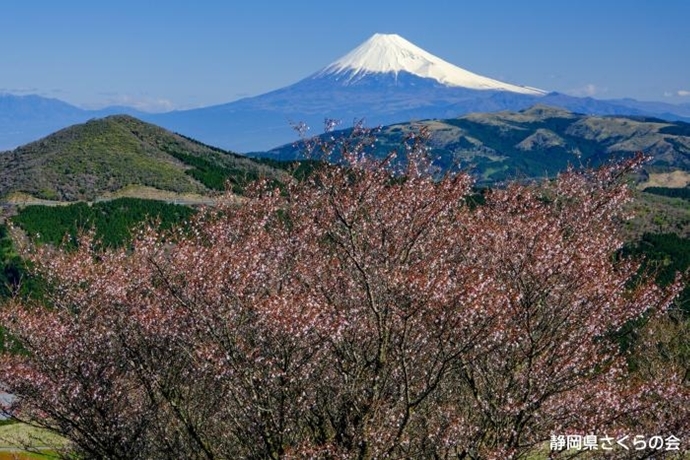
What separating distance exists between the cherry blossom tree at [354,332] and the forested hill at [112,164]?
9370 cm

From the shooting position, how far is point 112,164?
423ft

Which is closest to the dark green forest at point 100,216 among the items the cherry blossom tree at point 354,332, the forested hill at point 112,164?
the forested hill at point 112,164

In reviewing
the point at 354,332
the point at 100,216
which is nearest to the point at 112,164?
the point at 100,216

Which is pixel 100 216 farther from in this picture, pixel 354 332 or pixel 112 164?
pixel 354 332

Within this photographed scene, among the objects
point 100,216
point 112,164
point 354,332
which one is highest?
point 354,332

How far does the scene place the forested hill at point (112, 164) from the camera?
392 ft

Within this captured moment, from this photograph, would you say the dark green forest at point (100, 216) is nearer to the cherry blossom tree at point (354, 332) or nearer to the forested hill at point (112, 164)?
the forested hill at point (112, 164)

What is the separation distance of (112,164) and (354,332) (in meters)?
123

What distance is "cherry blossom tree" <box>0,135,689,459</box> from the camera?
13.2 meters

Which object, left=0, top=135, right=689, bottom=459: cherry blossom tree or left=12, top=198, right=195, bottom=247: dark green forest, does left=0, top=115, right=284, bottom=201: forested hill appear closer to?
left=12, top=198, right=195, bottom=247: dark green forest

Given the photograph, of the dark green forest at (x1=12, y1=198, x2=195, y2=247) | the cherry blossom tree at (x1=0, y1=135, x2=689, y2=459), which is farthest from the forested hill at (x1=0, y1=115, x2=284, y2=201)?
the cherry blossom tree at (x1=0, y1=135, x2=689, y2=459)

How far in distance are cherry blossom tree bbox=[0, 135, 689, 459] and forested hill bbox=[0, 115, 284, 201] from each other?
93699mm

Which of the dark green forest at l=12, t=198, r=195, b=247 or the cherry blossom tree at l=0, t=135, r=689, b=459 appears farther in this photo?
the dark green forest at l=12, t=198, r=195, b=247

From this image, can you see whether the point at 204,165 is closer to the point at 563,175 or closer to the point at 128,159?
the point at 128,159
